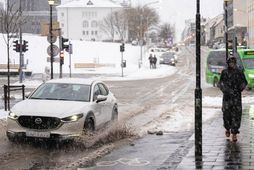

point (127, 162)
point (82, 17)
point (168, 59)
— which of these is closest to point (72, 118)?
point (127, 162)

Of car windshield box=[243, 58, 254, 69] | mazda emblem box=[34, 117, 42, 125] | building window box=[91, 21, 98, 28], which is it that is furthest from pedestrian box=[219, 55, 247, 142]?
building window box=[91, 21, 98, 28]

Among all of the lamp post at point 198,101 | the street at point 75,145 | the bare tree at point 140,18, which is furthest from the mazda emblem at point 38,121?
the bare tree at point 140,18

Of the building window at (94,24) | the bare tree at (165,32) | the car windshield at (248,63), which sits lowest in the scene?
the car windshield at (248,63)

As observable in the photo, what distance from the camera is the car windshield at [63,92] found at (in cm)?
1313

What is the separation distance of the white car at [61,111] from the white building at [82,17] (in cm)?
13865

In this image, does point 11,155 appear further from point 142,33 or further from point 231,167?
point 142,33

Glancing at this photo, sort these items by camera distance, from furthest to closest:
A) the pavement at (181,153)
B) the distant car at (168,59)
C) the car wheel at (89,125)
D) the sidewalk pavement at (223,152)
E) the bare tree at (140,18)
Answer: the bare tree at (140,18) < the distant car at (168,59) < the car wheel at (89,125) < the pavement at (181,153) < the sidewalk pavement at (223,152)

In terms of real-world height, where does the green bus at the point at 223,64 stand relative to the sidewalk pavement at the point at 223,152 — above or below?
above

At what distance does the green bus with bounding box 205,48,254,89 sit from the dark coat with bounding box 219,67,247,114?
18.3 meters

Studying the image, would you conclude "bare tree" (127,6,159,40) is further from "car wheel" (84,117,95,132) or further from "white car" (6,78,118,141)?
"car wheel" (84,117,95,132)

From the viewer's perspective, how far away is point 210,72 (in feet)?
112

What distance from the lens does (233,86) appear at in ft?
36.7

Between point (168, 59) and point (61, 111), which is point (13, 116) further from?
point (168, 59)

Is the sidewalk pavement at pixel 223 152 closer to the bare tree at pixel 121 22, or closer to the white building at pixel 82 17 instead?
the bare tree at pixel 121 22
